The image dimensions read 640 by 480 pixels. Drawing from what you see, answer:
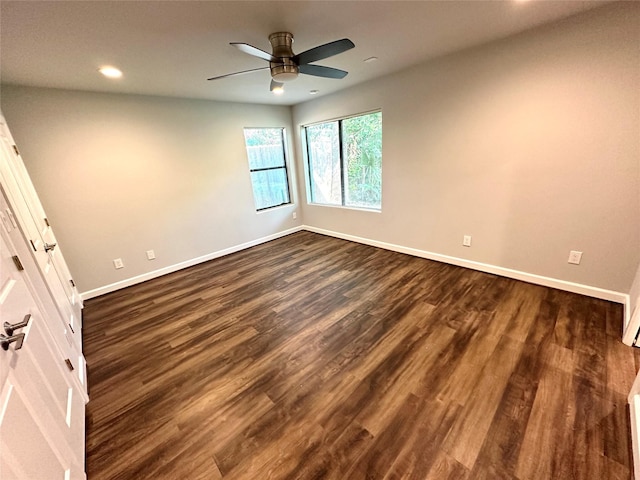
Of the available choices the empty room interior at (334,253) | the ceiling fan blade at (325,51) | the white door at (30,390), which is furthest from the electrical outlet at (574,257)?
the white door at (30,390)

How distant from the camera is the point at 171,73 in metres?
2.49

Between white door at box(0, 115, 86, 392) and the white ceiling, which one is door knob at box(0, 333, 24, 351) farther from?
the white ceiling

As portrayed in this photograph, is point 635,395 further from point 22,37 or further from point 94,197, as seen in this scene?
point 94,197

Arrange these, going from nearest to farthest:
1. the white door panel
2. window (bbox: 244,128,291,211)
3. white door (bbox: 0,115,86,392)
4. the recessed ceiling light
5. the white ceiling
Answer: the white door panel, the white ceiling, white door (bbox: 0,115,86,392), the recessed ceiling light, window (bbox: 244,128,291,211)

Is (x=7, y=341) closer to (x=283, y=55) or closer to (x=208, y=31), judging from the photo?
(x=208, y=31)

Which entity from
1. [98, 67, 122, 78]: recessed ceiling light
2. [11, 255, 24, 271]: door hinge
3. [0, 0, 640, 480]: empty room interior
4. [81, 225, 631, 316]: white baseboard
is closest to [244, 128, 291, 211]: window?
[0, 0, 640, 480]: empty room interior

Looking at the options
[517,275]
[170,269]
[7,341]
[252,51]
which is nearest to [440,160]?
[517,275]

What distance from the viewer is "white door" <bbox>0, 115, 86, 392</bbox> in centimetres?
Result: 179

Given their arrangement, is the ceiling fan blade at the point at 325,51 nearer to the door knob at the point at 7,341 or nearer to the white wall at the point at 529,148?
the white wall at the point at 529,148

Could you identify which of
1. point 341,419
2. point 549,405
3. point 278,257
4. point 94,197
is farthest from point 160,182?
point 549,405

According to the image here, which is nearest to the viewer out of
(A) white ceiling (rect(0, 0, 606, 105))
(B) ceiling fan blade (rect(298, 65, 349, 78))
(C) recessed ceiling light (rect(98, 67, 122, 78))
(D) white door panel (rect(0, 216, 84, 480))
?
(D) white door panel (rect(0, 216, 84, 480))

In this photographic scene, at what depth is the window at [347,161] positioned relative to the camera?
3.80m

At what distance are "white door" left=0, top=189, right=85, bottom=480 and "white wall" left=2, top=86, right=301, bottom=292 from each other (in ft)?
5.61

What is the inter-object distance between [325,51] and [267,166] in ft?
10.2
